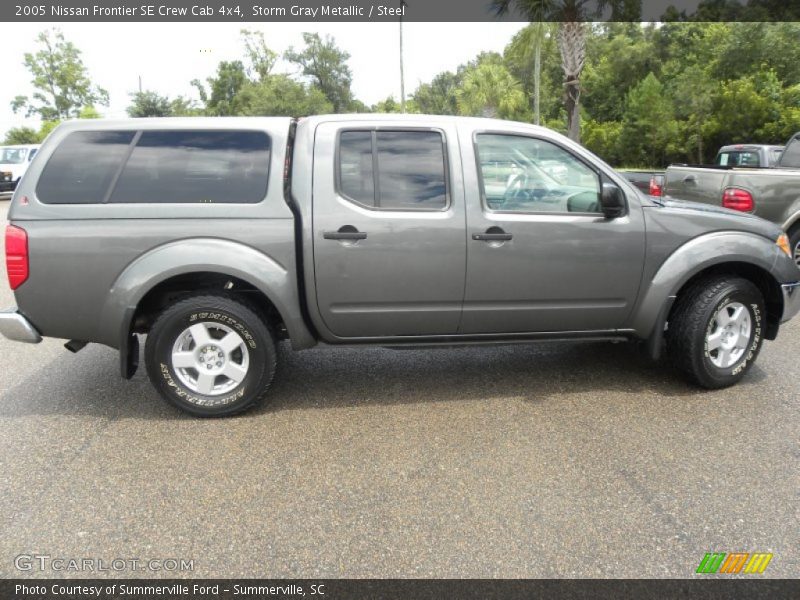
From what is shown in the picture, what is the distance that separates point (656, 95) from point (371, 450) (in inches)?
1333

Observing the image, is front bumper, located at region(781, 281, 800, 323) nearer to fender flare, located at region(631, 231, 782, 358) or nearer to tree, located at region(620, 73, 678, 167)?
fender flare, located at region(631, 231, 782, 358)

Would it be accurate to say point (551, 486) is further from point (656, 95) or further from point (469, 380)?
point (656, 95)

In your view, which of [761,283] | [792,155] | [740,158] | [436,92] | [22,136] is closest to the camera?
[761,283]

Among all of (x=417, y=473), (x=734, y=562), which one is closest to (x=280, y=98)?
(x=417, y=473)

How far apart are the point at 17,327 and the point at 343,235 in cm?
216

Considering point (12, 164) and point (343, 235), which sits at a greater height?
point (343, 235)

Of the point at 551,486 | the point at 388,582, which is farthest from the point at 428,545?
the point at 551,486

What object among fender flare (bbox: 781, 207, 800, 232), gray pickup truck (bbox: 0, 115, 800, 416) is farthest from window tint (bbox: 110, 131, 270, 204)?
fender flare (bbox: 781, 207, 800, 232)

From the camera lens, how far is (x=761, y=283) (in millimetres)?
4406

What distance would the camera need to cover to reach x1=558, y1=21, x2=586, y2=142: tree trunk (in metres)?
18.5

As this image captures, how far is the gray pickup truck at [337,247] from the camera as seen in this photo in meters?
3.70

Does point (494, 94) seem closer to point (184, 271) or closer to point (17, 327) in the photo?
point (184, 271)

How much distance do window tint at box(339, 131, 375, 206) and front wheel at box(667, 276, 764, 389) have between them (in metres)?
2.38

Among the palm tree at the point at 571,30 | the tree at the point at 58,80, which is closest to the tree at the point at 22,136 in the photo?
the tree at the point at 58,80
